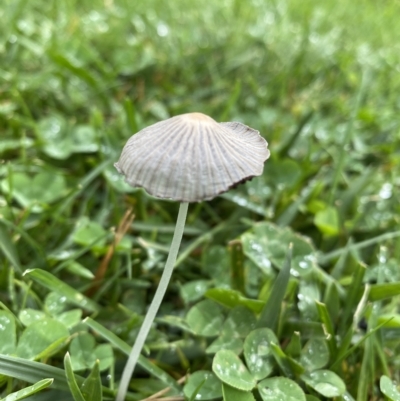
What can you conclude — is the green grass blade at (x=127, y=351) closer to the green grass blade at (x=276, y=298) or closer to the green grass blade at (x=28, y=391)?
the green grass blade at (x=28, y=391)

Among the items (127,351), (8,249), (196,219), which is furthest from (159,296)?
(196,219)

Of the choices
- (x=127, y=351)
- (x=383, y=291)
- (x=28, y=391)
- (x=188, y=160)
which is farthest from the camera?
(x=383, y=291)

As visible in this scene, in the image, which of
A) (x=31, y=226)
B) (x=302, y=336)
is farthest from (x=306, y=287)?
(x=31, y=226)

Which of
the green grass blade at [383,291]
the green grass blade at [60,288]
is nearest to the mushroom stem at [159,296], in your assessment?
the green grass blade at [60,288]

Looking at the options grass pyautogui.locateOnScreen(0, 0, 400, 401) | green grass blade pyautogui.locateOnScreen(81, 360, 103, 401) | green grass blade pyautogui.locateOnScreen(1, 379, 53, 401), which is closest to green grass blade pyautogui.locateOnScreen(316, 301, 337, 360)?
grass pyautogui.locateOnScreen(0, 0, 400, 401)

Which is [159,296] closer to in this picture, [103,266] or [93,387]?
[93,387]

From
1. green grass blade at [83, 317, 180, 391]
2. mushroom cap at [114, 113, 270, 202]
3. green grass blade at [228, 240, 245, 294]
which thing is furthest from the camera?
green grass blade at [228, 240, 245, 294]

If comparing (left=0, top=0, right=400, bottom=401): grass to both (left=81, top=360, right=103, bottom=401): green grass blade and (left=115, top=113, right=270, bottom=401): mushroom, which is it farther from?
(left=115, top=113, right=270, bottom=401): mushroom
